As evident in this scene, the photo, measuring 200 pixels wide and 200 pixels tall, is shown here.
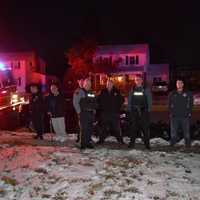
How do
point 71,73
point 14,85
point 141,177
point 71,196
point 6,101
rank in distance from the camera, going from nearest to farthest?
point 71,196
point 141,177
point 6,101
point 14,85
point 71,73

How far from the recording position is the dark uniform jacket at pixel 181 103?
39.6ft

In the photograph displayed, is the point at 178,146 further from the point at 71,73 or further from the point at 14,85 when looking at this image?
the point at 71,73

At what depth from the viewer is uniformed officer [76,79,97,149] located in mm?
11648

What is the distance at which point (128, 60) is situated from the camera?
5978 centimetres

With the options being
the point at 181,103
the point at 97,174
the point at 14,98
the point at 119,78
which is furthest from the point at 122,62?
the point at 97,174

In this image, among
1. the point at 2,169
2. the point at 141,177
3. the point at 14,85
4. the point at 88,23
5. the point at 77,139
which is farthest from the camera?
the point at 88,23

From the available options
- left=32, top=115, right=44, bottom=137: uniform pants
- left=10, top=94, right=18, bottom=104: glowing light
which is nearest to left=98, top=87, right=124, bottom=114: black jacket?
left=32, top=115, right=44, bottom=137: uniform pants

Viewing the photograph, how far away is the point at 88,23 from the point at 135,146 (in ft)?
172

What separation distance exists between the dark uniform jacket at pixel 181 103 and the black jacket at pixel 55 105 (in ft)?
11.0

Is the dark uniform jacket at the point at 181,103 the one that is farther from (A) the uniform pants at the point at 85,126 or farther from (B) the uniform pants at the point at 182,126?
(A) the uniform pants at the point at 85,126

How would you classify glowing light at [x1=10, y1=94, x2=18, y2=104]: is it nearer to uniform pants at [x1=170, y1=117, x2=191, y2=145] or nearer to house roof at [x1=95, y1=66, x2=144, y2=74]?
uniform pants at [x1=170, y1=117, x2=191, y2=145]

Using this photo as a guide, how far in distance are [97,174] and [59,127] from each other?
561cm

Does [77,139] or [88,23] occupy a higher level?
[88,23]

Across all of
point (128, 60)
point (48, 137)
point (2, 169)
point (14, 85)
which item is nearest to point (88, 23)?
point (128, 60)
